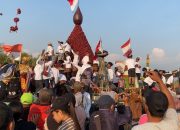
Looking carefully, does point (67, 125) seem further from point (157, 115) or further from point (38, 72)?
point (38, 72)

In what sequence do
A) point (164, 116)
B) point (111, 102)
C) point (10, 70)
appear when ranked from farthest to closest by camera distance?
point (10, 70)
point (111, 102)
point (164, 116)

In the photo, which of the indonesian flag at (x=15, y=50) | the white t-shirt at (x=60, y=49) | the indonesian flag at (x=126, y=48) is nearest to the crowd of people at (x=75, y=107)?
the indonesian flag at (x=15, y=50)

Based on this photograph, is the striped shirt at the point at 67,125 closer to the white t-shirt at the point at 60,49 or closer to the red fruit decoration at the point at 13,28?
the white t-shirt at the point at 60,49

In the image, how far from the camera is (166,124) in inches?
151

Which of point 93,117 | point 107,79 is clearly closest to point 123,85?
point 107,79

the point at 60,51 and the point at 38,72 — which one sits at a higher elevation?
the point at 60,51

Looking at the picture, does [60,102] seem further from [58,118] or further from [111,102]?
[111,102]

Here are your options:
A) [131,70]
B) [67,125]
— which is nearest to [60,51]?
[131,70]

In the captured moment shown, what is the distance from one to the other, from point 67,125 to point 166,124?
4.72 ft

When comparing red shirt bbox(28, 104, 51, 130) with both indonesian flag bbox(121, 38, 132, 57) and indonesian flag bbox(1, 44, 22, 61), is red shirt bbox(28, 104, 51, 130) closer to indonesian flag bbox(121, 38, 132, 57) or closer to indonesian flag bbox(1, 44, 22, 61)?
indonesian flag bbox(1, 44, 22, 61)

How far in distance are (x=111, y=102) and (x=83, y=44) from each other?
64.8 ft

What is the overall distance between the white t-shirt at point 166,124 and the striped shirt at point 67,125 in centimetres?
127

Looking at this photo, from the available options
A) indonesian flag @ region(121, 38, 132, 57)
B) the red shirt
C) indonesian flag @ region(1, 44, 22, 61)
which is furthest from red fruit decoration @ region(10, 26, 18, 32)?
the red shirt

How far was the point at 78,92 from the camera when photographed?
8.43m
